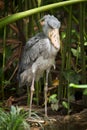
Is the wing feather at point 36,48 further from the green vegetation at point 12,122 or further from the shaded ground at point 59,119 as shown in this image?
the green vegetation at point 12,122

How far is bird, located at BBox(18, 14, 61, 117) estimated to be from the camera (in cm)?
591

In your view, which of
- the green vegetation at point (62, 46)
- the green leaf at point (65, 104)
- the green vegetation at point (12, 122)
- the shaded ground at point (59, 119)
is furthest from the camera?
the green leaf at point (65, 104)

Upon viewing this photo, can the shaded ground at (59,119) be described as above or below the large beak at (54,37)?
below

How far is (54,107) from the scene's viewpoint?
6.45m

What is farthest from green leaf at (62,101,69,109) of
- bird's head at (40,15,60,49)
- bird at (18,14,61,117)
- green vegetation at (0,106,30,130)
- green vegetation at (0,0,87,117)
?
green vegetation at (0,106,30,130)

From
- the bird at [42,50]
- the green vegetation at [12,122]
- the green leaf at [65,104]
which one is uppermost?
the bird at [42,50]

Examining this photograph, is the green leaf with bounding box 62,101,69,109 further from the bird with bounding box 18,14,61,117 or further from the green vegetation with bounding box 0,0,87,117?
the bird with bounding box 18,14,61,117

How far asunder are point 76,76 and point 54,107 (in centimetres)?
58

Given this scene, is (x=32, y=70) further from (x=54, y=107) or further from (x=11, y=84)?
(x=11, y=84)

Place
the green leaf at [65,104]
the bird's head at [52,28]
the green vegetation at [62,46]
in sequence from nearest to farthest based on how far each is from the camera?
the bird's head at [52,28], the green vegetation at [62,46], the green leaf at [65,104]

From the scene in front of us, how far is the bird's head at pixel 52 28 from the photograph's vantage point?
586 cm

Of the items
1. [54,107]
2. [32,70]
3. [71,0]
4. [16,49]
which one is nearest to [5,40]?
[16,49]

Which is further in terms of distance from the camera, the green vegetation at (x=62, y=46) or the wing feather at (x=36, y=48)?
the green vegetation at (x=62, y=46)

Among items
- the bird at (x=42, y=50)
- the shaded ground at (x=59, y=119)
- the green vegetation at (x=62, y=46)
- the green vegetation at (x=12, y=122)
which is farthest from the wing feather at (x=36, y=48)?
the green vegetation at (x=12, y=122)
